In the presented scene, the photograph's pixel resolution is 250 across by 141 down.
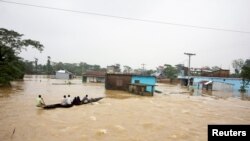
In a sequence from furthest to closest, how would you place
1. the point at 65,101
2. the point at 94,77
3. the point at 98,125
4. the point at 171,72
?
the point at 171,72 → the point at 94,77 → the point at 65,101 → the point at 98,125

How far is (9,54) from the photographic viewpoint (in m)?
38.1

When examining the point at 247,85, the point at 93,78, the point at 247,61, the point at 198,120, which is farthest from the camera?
the point at 247,61

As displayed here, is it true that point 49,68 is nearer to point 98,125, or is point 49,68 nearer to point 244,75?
point 244,75

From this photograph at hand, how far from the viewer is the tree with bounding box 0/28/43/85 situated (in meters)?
34.5

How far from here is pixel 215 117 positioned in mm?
17953

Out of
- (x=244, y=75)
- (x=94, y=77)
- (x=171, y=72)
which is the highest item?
(x=171, y=72)

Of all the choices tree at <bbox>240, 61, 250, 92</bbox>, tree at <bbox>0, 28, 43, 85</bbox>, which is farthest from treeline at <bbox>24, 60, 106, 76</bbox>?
tree at <bbox>240, 61, 250, 92</bbox>

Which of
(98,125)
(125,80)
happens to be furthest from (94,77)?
(98,125)

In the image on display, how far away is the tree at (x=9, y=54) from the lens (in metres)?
34.5

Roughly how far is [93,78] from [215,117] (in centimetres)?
4646

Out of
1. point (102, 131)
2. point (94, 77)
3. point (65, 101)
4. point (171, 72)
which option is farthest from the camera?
point (171, 72)

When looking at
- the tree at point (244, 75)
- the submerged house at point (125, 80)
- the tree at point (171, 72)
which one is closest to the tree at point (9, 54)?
the submerged house at point (125, 80)

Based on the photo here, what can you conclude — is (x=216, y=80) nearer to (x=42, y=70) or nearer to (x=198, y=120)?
(x=198, y=120)

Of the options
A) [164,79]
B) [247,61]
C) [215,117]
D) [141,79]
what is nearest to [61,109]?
[215,117]
